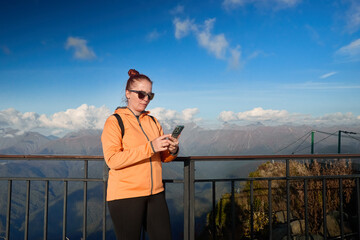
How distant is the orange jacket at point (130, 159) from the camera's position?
1626 mm

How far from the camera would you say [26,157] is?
2422 mm

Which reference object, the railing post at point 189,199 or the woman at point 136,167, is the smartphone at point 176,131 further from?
the railing post at point 189,199

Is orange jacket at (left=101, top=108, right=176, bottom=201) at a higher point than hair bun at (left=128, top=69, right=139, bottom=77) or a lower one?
lower

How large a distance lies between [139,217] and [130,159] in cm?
44

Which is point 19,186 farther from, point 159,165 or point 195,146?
point 159,165

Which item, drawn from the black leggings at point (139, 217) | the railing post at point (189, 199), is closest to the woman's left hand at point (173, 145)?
the black leggings at point (139, 217)

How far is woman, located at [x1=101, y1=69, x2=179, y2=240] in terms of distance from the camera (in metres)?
1.64

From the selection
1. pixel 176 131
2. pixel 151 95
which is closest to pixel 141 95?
pixel 151 95

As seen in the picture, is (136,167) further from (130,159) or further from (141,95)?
(141,95)

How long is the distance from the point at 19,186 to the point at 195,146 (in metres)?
101

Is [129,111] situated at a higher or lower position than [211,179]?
higher

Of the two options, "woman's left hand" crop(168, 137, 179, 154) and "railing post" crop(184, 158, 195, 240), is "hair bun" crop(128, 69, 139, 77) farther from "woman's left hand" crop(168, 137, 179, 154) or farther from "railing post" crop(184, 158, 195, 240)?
"railing post" crop(184, 158, 195, 240)

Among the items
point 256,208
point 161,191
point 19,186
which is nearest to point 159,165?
point 161,191

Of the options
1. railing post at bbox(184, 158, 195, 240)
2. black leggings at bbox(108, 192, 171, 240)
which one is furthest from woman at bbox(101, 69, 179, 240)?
railing post at bbox(184, 158, 195, 240)
